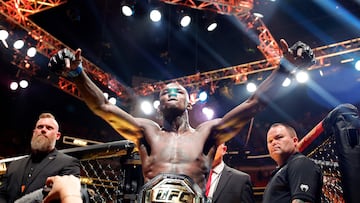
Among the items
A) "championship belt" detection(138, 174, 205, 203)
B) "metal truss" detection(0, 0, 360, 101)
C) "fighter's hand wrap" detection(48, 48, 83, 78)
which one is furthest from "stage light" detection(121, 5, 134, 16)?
"championship belt" detection(138, 174, 205, 203)

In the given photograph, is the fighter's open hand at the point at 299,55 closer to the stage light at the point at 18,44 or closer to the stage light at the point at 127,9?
the stage light at the point at 127,9

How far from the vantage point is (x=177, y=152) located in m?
2.50

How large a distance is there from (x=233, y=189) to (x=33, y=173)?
4.91 feet

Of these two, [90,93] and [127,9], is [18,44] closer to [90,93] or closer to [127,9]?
[127,9]

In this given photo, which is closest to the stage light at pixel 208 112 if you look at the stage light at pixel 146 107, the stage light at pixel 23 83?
the stage light at pixel 146 107

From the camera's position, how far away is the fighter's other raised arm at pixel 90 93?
2309 mm

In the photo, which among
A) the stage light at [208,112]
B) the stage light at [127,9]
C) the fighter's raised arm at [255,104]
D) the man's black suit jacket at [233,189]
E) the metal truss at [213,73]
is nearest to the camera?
the fighter's raised arm at [255,104]

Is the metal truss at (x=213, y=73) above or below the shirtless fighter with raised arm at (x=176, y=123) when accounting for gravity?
above

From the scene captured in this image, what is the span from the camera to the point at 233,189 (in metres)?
2.83

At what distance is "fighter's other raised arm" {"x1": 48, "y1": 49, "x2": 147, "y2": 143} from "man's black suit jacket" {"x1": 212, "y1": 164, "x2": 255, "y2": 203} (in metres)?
0.74

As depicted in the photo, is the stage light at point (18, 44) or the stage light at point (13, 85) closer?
the stage light at point (18, 44)

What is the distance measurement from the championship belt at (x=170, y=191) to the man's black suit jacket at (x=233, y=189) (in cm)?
75

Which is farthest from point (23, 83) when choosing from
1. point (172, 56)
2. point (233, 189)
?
point (233, 189)

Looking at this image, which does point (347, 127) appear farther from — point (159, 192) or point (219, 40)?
point (219, 40)
